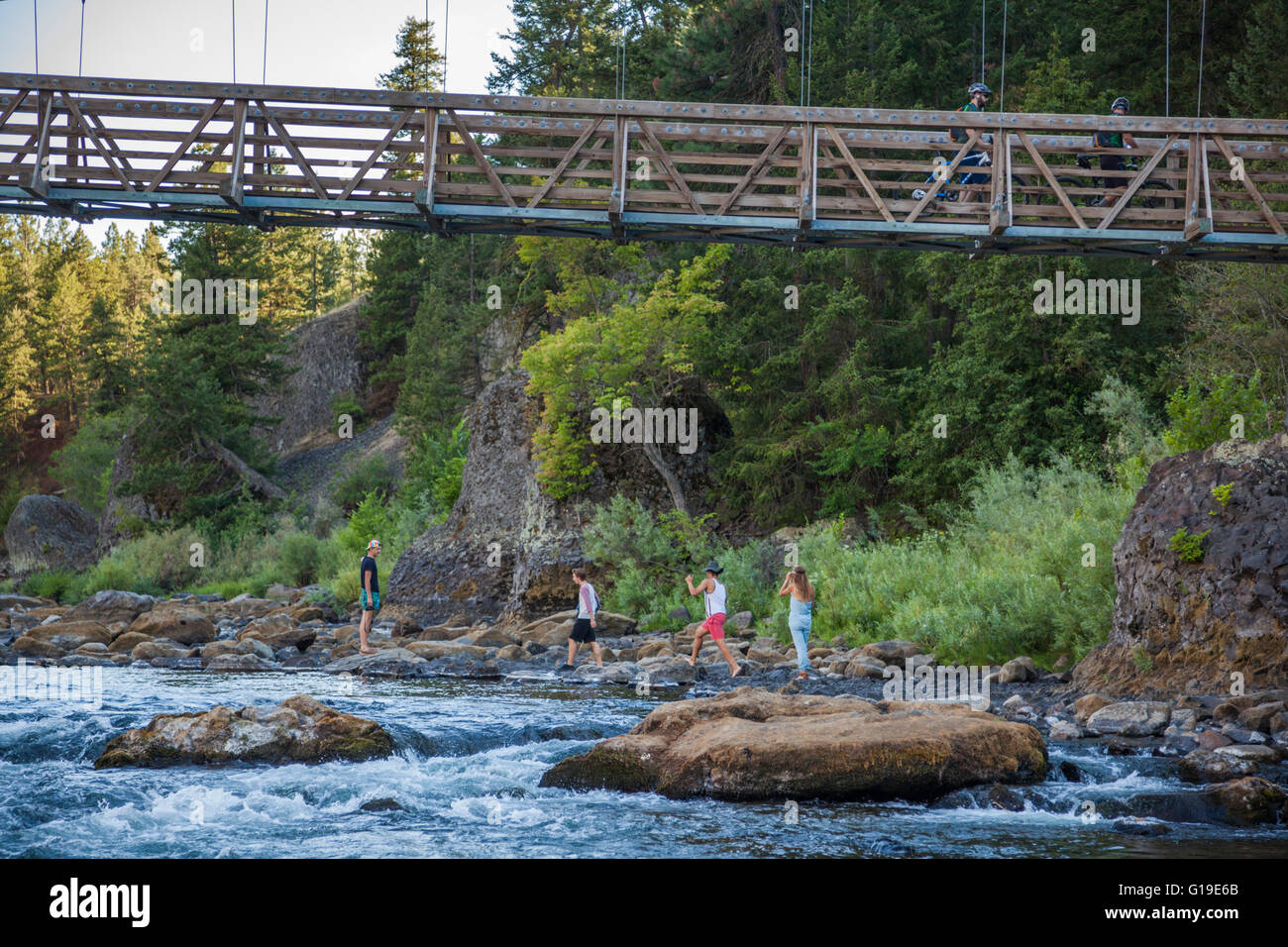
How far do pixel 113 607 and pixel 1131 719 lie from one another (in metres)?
29.4

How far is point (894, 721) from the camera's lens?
38.4ft

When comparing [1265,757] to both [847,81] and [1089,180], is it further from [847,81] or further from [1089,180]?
[847,81]

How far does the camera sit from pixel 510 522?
103ft

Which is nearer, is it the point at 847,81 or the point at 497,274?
the point at 847,81

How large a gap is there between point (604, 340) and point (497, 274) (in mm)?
19337

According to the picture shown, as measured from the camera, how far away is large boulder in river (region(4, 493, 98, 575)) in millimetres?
49812

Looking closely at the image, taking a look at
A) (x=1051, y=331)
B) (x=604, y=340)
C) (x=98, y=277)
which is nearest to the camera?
(x=1051, y=331)

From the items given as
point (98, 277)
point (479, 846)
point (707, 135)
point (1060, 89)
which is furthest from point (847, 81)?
point (98, 277)

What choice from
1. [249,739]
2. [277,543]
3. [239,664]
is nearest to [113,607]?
[277,543]

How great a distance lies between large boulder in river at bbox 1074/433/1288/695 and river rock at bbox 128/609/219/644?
19.3m

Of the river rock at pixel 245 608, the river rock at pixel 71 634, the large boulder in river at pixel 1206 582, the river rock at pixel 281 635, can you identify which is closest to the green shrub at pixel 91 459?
the river rock at pixel 245 608

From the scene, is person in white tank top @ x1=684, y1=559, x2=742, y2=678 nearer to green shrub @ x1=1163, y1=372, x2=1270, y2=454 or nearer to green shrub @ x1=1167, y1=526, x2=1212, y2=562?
green shrub @ x1=1167, y1=526, x2=1212, y2=562

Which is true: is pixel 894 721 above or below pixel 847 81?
below

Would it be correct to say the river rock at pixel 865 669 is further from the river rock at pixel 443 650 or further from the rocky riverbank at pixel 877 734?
the river rock at pixel 443 650
